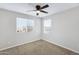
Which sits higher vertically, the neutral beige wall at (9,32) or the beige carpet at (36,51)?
the neutral beige wall at (9,32)

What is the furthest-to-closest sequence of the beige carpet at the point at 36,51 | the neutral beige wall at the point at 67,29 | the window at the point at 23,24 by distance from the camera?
the window at the point at 23,24 → the neutral beige wall at the point at 67,29 → the beige carpet at the point at 36,51

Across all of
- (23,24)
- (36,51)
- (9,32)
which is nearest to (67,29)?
(36,51)

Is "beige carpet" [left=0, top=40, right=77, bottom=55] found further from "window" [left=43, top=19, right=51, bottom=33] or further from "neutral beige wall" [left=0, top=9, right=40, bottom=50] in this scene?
"window" [left=43, top=19, right=51, bottom=33]

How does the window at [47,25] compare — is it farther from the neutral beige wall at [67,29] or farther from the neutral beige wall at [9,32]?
the neutral beige wall at [9,32]

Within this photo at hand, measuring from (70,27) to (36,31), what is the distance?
7.08 feet

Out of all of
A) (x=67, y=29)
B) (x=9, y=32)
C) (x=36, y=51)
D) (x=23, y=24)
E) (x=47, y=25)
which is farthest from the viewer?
(x=47, y=25)

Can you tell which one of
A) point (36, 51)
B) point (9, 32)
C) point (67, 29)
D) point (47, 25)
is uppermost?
point (47, 25)

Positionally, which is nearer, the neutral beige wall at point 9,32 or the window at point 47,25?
the neutral beige wall at point 9,32

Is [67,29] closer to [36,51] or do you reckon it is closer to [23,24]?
[36,51]

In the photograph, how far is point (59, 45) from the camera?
331 centimetres

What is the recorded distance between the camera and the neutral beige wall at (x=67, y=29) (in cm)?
262

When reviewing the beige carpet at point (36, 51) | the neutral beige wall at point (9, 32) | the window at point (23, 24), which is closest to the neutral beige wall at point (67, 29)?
the beige carpet at point (36, 51)

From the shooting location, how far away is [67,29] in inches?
117

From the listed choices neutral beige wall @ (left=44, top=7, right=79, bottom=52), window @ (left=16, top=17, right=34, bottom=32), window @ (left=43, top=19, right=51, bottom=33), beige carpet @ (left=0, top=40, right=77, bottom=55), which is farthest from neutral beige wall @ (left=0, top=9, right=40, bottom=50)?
neutral beige wall @ (left=44, top=7, right=79, bottom=52)
